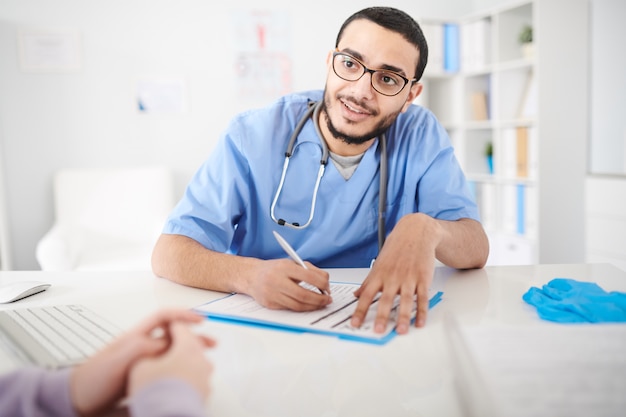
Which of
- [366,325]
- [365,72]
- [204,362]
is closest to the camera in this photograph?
[204,362]

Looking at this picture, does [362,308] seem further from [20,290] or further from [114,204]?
[114,204]

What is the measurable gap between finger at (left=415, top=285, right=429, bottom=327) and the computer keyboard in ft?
1.37

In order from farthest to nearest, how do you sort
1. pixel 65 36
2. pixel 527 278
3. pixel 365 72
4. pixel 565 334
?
pixel 65 36 < pixel 365 72 < pixel 527 278 < pixel 565 334

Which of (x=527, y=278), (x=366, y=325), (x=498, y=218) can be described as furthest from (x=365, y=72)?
(x=498, y=218)

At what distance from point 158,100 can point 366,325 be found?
2762 mm

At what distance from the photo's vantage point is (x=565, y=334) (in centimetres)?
56

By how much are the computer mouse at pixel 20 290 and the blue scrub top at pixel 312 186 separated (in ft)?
1.21

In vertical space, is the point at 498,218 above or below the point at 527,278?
below

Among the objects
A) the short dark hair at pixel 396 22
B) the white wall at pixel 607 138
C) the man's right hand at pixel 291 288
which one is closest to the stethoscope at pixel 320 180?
the short dark hair at pixel 396 22

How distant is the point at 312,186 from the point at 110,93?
7.36ft

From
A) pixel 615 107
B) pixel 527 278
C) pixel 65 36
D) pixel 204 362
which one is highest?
pixel 65 36

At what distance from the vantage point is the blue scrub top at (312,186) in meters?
1.30

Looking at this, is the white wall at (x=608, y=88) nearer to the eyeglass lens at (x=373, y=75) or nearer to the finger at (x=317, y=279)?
the eyeglass lens at (x=373, y=75)

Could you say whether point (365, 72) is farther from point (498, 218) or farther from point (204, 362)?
point (498, 218)
